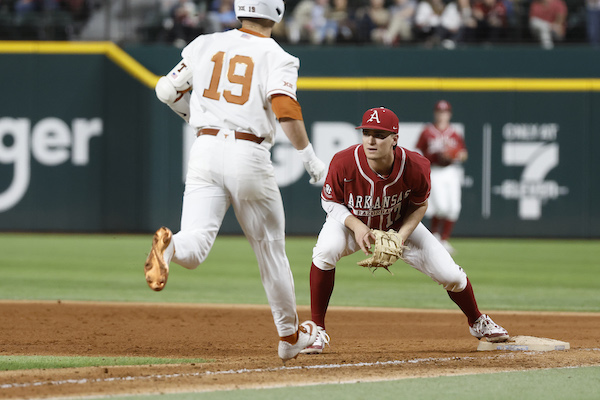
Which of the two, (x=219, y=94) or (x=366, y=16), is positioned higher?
(x=366, y=16)

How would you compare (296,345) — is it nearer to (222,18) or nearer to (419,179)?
(419,179)

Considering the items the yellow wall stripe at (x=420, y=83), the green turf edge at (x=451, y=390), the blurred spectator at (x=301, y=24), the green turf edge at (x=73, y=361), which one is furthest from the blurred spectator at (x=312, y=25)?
the green turf edge at (x=451, y=390)

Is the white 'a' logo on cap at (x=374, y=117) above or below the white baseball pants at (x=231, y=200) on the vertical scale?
above

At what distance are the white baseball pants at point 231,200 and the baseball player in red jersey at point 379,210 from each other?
0.79 meters

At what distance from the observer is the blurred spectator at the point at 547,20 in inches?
607

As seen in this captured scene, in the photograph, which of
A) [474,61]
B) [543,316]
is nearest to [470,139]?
[474,61]

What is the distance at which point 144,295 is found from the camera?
27.7 feet

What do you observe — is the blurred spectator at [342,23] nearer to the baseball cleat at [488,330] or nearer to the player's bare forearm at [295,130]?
the baseball cleat at [488,330]

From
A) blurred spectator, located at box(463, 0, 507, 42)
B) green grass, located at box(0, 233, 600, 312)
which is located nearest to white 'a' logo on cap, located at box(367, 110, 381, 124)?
green grass, located at box(0, 233, 600, 312)

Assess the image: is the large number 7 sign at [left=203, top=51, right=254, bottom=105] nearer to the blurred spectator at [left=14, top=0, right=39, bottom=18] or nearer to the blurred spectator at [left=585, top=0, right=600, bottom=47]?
the blurred spectator at [left=14, top=0, right=39, bottom=18]

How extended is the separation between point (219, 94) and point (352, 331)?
2.72 metres

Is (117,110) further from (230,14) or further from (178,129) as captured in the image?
(230,14)

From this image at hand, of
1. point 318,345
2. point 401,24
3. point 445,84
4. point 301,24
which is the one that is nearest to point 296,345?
point 318,345

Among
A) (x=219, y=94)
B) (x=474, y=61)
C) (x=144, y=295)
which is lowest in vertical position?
(x=144, y=295)
